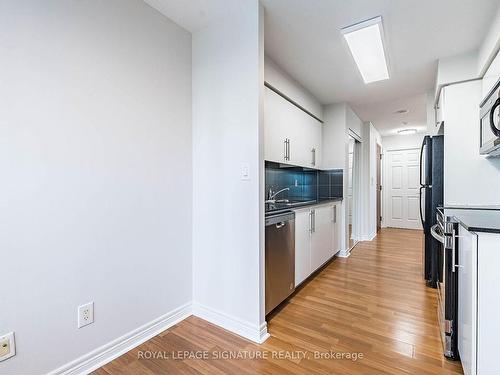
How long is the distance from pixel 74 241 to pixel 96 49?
3.72ft

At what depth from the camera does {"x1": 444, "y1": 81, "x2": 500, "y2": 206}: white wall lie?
2307 mm

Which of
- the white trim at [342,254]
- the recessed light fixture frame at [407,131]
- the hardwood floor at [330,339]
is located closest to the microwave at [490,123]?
the hardwood floor at [330,339]

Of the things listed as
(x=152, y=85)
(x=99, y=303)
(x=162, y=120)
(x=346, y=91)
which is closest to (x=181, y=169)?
(x=162, y=120)

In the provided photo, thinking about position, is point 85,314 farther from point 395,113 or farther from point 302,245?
point 395,113

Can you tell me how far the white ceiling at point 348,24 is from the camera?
1.80 meters

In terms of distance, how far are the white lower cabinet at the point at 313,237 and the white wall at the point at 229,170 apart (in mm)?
794

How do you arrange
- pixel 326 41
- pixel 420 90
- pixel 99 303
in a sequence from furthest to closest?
pixel 420 90, pixel 326 41, pixel 99 303

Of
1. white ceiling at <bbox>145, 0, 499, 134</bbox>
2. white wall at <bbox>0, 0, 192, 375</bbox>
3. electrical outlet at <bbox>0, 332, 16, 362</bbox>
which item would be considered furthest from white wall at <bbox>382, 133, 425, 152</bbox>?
electrical outlet at <bbox>0, 332, 16, 362</bbox>

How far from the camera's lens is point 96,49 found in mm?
1509

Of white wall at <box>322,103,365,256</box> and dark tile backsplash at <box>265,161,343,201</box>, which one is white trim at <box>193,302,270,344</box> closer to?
dark tile backsplash at <box>265,161,343,201</box>

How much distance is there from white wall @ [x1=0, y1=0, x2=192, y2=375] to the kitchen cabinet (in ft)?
2.77

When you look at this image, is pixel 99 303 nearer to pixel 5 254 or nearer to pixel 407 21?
pixel 5 254

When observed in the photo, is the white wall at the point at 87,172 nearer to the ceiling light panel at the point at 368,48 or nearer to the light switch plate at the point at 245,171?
the light switch plate at the point at 245,171

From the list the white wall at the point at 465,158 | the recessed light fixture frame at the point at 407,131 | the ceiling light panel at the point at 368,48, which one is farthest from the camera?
the recessed light fixture frame at the point at 407,131
